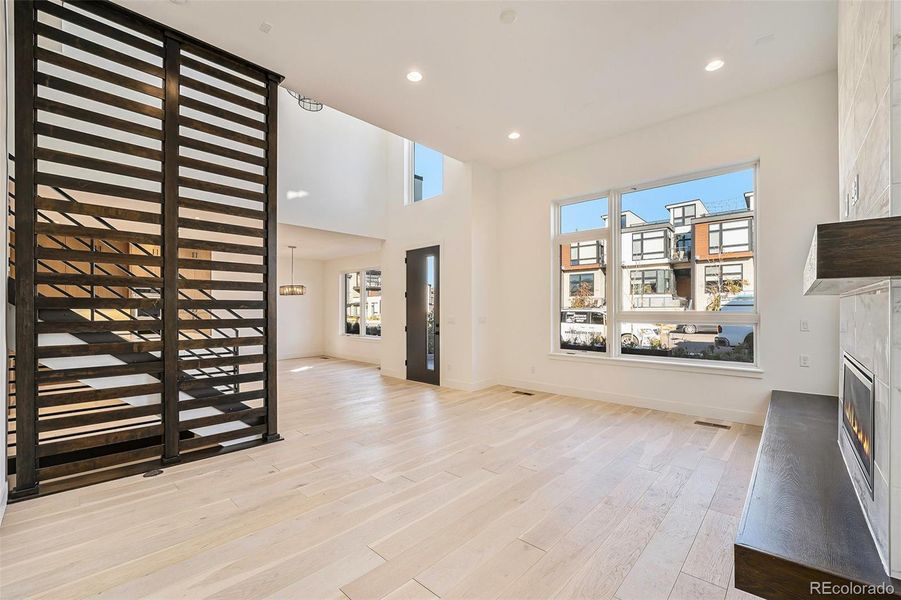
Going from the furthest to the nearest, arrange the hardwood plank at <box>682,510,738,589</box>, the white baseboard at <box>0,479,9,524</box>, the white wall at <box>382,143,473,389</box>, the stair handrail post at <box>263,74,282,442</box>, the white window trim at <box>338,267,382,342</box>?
the white window trim at <box>338,267,382,342</box>
the white wall at <box>382,143,473,389</box>
the stair handrail post at <box>263,74,282,442</box>
the white baseboard at <box>0,479,9,524</box>
the hardwood plank at <box>682,510,738,589</box>

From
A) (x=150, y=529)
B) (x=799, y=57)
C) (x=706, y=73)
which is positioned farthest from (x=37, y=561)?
(x=799, y=57)

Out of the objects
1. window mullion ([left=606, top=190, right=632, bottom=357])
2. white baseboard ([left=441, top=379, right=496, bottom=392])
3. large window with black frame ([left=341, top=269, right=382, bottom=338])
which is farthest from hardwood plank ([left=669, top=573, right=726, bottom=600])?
large window with black frame ([left=341, top=269, right=382, bottom=338])

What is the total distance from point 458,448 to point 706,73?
4205mm

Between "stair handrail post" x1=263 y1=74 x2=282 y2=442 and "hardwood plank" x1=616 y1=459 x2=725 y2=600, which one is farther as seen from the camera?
"stair handrail post" x1=263 y1=74 x2=282 y2=442

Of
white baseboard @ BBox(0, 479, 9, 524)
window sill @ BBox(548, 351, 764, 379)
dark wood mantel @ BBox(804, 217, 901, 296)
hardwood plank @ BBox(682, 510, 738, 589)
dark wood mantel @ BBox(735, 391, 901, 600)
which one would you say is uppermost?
dark wood mantel @ BBox(804, 217, 901, 296)

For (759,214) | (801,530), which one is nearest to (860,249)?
(801,530)

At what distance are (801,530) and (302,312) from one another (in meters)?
9.72

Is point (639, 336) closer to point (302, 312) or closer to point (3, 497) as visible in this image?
point (3, 497)

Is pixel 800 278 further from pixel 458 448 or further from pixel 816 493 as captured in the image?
pixel 458 448

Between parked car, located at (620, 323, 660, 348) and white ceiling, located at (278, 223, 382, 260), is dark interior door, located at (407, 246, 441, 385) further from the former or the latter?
parked car, located at (620, 323, 660, 348)

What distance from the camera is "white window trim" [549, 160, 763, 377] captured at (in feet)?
13.6

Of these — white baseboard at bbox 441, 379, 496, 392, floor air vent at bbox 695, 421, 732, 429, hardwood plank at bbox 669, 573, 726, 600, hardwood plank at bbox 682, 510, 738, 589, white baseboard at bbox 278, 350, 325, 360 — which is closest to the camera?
hardwood plank at bbox 669, 573, 726, 600

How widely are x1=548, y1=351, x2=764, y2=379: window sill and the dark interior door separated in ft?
6.20

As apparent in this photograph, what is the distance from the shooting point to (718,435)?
12.4 feet
